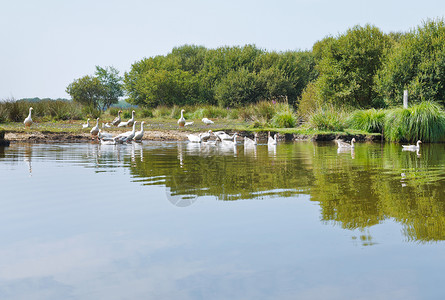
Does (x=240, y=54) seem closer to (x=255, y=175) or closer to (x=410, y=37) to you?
(x=410, y=37)

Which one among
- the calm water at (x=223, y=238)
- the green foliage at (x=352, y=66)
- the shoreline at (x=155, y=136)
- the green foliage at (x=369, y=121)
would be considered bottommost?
the calm water at (x=223, y=238)

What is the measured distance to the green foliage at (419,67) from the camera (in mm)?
28672

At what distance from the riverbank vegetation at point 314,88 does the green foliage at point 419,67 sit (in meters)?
0.06

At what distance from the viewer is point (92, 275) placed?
3527mm

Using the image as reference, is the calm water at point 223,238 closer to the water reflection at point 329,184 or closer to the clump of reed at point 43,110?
the water reflection at point 329,184

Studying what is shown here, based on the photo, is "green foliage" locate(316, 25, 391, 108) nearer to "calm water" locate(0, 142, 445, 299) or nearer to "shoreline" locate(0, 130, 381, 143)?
"shoreline" locate(0, 130, 381, 143)

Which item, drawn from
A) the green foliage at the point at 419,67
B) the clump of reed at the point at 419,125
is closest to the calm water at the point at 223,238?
the clump of reed at the point at 419,125

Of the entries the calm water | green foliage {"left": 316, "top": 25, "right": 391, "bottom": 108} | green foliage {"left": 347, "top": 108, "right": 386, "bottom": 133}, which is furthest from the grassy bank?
the calm water

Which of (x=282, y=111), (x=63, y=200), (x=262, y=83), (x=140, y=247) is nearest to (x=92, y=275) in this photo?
(x=140, y=247)

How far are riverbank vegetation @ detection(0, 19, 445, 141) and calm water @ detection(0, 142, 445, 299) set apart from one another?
16961mm

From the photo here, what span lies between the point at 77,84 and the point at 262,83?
90.5 feet

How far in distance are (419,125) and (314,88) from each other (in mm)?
17762

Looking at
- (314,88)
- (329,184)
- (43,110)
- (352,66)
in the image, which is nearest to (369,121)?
(352,66)

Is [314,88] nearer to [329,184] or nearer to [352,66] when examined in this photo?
[352,66]
